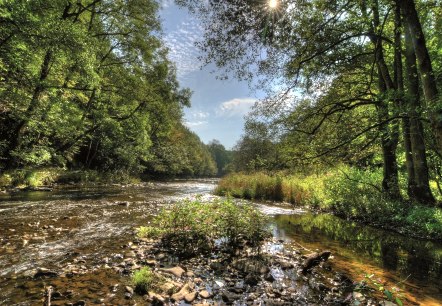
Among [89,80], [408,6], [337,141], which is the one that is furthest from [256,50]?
[89,80]

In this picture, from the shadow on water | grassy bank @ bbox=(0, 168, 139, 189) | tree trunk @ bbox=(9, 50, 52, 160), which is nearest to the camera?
the shadow on water

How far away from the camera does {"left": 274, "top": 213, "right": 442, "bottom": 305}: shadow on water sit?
17.6 feet

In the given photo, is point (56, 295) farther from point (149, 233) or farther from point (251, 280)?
point (149, 233)

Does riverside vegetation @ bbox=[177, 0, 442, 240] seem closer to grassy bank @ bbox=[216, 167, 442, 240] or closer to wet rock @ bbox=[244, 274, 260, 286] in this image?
grassy bank @ bbox=[216, 167, 442, 240]

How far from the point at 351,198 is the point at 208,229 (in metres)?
8.71

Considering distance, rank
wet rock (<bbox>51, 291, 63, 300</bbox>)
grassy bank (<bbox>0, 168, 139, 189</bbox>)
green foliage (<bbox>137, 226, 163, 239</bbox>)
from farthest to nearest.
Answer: grassy bank (<bbox>0, 168, 139, 189</bbox>) < green foliage (<bbox>137, 226, 163, 239</bbox>) < wet rock (<bbox>51, 291, 63, 300</bbox>)

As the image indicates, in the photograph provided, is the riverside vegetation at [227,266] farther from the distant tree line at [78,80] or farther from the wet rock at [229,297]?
the distant tree line at [78,80]

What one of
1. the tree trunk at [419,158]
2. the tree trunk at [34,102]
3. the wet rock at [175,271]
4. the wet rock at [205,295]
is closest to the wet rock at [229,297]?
the wet rock at [205,295]

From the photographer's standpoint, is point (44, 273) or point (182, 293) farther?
point (44, 273)

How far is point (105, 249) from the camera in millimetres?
6547

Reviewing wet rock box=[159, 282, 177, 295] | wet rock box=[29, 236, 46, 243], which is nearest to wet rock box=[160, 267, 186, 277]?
wet rock box=[159, 282, 177, 295]

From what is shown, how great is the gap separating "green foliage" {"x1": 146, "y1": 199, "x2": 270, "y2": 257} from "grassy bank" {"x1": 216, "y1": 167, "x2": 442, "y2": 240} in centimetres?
335

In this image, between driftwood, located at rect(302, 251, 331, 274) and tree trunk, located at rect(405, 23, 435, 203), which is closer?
driftwood, located at rect(302, 251, 331, 274)

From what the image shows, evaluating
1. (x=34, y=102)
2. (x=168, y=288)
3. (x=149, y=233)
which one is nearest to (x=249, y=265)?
(x=168, y=288)
